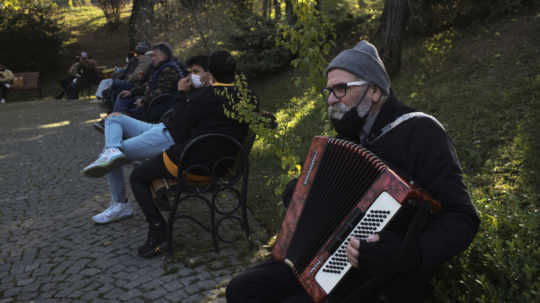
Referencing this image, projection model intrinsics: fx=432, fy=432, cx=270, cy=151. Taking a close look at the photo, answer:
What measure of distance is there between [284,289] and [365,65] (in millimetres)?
1328

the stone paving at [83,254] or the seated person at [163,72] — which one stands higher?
the seated person at [163,72]

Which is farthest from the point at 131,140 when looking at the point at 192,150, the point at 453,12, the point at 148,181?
the point at 453,12

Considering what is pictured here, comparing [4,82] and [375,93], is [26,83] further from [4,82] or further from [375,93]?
[375,93]

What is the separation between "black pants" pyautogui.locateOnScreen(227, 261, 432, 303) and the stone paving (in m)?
0.99

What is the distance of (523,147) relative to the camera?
15.3ft

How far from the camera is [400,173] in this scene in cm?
196

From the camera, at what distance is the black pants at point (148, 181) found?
3.97 meters

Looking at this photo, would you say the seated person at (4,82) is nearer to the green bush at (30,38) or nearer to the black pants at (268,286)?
the green bush at (30,38)

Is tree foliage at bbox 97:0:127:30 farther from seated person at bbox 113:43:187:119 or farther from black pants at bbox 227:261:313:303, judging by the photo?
black pants at bbox 227:261:313:303

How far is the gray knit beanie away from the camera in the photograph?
236 cm

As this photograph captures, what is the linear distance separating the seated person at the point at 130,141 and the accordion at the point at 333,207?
1.95 meters

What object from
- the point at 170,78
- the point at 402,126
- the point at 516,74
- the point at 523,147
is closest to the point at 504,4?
the point at 516,74

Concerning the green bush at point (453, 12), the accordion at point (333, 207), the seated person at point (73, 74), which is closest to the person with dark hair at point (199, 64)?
the accordion at point (333, 207)

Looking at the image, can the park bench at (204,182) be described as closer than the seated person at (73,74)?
Yes
